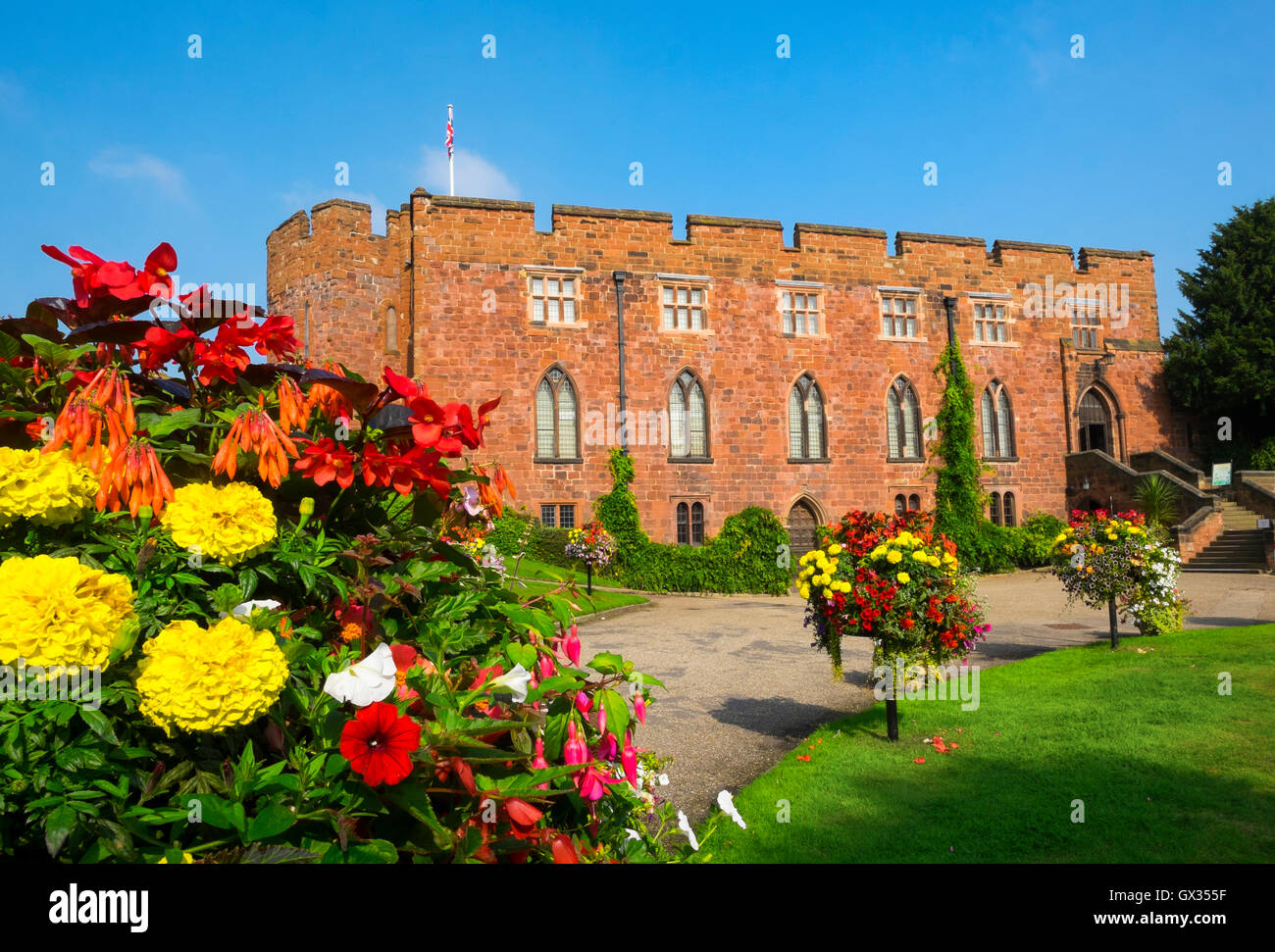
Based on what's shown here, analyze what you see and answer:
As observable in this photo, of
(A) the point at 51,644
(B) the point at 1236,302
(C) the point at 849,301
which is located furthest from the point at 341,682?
(B) the point at 1236,302

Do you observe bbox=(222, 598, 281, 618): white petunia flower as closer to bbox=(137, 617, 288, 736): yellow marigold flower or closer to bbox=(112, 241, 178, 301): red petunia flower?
bbox=(137, 617, 288, 736): yellow marigold flower

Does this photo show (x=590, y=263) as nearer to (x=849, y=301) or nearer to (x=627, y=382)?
(x=627, y=382)

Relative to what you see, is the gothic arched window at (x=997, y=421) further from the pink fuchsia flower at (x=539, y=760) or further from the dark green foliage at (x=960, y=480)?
the pink fuchsia flower at (x=539, y=760)

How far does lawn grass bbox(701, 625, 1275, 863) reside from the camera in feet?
15.2

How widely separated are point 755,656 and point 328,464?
444 inches

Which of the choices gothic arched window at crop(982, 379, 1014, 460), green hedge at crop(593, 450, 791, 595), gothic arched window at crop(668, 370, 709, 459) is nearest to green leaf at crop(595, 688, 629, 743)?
green hedge at crop(593, 450, 791, 595)

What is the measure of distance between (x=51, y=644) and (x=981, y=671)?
10572 millimetres

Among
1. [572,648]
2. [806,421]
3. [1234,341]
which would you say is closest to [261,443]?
[572,648]

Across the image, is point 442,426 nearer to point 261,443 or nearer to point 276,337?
point 261,443

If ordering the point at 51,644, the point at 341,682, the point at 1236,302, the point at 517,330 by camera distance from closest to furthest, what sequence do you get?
1. the point at 51,644
2. the point at 341,682
3. the point at 517,330
4. the point at 1236,302

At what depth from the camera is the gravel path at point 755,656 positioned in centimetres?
712

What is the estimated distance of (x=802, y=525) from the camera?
26047 millimetres

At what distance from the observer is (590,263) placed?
24734 mm
